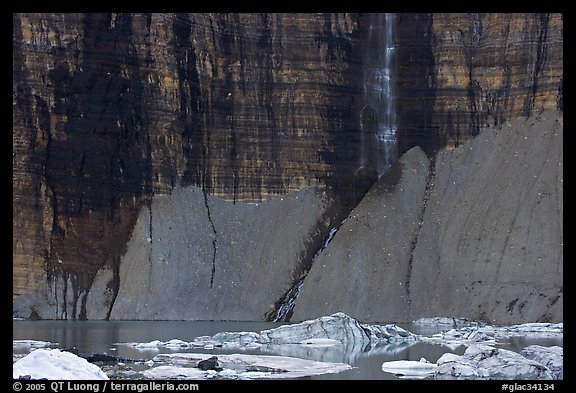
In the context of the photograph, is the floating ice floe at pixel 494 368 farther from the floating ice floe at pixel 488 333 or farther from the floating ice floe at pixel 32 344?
the floating ice floe at pixel 32 344

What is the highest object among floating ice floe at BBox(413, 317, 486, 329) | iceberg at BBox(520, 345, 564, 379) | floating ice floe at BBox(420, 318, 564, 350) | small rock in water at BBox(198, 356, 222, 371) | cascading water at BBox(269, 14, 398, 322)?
cascading water at BBox(269, 14, 398, 322)

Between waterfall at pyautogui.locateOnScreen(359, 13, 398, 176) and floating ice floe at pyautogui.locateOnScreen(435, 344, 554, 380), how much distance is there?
4062cm

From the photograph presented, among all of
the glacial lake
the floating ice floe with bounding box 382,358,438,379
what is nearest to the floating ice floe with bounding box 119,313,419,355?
the glacial lake

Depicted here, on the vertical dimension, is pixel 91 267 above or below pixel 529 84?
below

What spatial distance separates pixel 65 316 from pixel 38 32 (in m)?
18.9

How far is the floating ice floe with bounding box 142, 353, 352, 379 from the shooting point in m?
35.2

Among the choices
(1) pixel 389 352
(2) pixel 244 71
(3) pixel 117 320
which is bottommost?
(3) pixel 117 320

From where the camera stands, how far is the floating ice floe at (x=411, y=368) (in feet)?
120

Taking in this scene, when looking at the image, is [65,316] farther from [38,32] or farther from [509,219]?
[509,219]

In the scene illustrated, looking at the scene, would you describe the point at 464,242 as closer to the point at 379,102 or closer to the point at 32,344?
the point at 379,102

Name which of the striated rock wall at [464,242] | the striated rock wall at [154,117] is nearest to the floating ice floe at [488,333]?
the striated rock wall at [464,242]

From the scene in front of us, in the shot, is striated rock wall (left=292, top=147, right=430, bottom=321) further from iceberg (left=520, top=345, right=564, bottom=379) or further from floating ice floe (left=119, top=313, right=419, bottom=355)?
iceberg (left=520, top=345, right=564, bottom=379)
